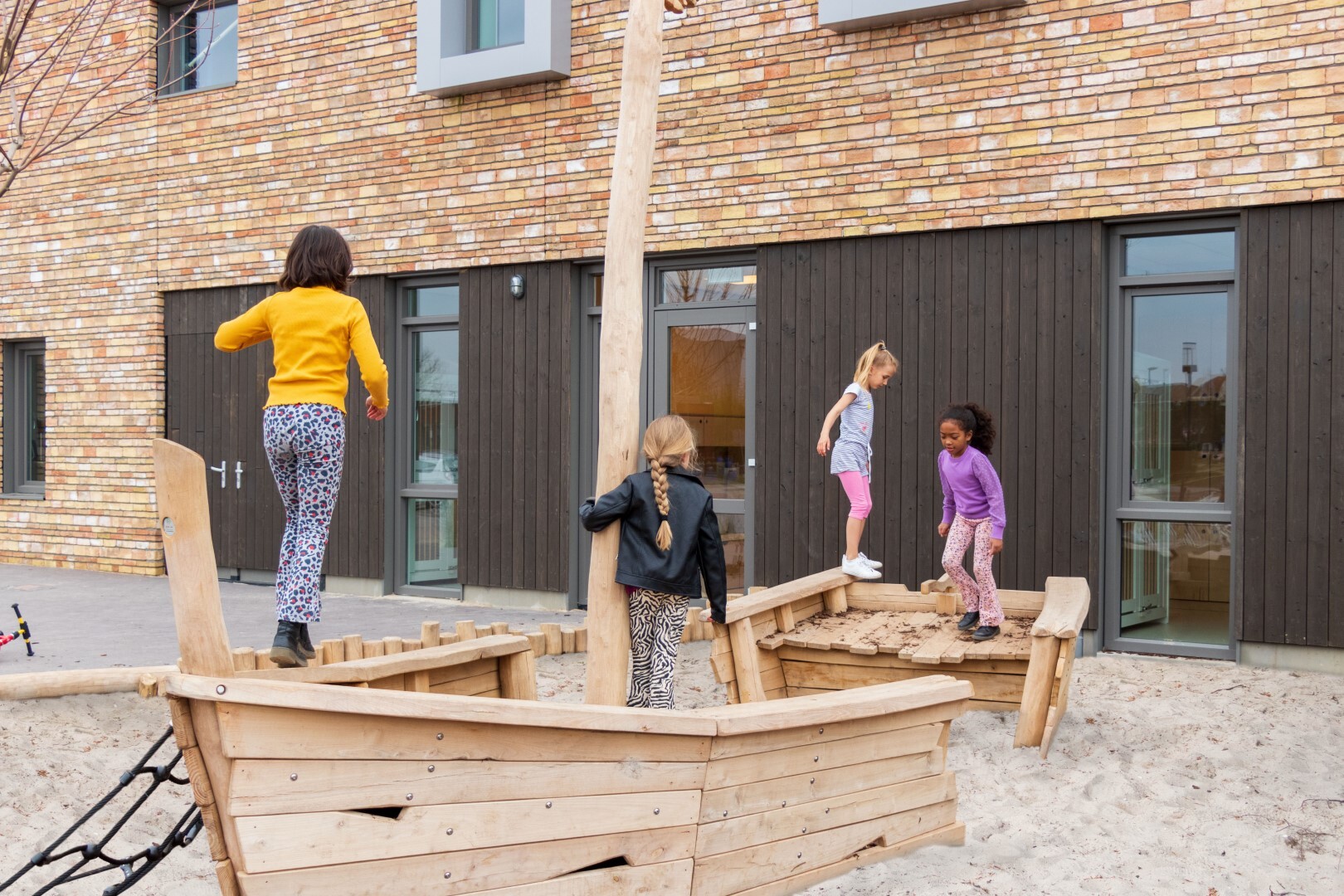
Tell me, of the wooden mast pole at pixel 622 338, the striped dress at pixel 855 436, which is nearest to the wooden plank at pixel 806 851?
the wooden mast pole at pixel 622 338

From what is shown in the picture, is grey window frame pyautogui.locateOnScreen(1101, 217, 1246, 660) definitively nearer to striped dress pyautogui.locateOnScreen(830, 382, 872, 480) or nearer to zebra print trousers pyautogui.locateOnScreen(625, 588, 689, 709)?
striped dress pyautogui.locateOnScreen(830, 382, 872, 480)

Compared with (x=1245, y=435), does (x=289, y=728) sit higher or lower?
lower

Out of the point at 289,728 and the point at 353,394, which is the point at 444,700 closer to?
the point at 289,728

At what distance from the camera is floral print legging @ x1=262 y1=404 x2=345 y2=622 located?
4.57 metres

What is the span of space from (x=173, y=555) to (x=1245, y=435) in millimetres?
7371

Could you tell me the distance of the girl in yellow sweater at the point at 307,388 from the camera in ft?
15.0

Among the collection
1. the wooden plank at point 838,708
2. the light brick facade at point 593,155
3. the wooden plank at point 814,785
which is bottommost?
the wooden plank at point 814,785

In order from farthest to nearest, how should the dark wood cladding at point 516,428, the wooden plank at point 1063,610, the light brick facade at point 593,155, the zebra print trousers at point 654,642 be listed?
the dark wood cladding at point 516,428 → the light brick facade at point 593,155 → the wooden plank at point 1063,610 → the zebra print trousers at point 654,642

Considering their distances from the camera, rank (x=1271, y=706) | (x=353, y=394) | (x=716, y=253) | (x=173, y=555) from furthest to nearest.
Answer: (x=353, y=394)
(x=716, y=253)
(x=1271, y=706)
(x=173, y=555)

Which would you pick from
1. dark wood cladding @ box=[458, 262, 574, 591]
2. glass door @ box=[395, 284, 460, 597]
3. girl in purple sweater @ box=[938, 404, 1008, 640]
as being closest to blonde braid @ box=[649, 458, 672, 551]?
girl in purple sweater @ box=[938, 404, 1008, 640]

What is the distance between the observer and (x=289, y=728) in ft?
10.5

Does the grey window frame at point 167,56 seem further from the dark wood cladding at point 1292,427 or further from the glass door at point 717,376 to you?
the dark wood cladding at point 1292,427

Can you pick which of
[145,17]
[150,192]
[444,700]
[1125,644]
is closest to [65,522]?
[150,192]

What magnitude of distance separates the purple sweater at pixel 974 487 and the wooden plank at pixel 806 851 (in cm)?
216
